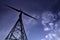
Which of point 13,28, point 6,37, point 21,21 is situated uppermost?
point 21,21

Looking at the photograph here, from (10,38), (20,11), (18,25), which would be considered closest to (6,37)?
(10,38)

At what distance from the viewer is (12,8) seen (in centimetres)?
4225

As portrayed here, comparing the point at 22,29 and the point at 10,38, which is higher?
the point at 22,29

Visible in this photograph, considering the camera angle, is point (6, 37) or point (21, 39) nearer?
point (21, 39)

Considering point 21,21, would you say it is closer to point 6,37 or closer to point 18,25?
point 18,25

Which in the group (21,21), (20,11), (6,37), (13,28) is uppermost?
(20,11)

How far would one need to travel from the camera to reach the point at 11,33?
1596 inches

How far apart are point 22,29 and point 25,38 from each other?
9.61 feet

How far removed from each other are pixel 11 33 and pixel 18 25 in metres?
3.42

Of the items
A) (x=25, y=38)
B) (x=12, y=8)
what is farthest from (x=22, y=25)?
(x=12, y=8)

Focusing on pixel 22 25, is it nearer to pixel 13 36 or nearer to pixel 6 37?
pixel 13 36

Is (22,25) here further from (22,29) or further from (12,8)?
(12,8)

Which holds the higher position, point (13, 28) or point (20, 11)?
point (20, 11)

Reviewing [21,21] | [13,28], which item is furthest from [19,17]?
[13,28]
